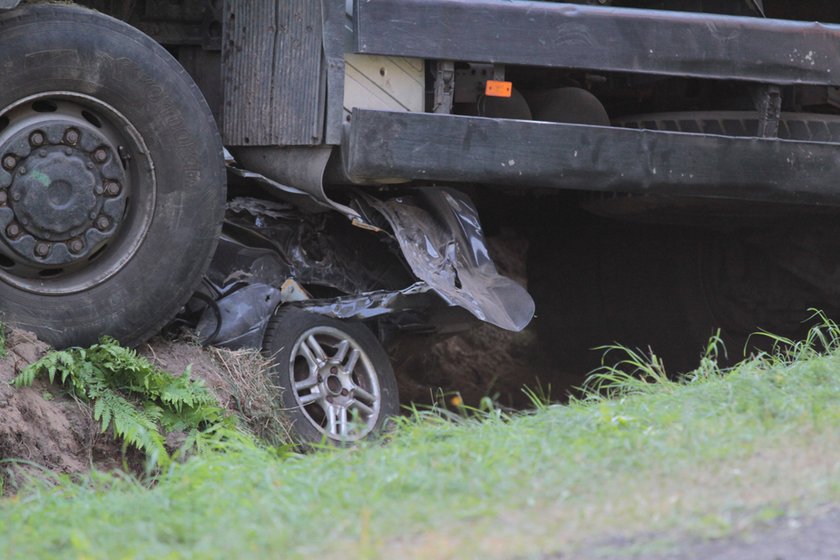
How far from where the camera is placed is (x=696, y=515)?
258 cm

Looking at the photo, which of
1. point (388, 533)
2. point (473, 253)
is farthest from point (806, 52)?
point (388, 533)

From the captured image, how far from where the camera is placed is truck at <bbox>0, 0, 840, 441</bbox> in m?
4.26

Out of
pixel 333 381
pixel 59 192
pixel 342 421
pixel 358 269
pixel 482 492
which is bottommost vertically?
pixel 342 421

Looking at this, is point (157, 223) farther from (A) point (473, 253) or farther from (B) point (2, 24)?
(A) point (473, 253)

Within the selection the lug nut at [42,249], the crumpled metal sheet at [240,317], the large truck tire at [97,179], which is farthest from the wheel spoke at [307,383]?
the lug nut at [42,249]

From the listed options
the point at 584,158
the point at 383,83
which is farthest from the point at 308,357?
the point at 584,158

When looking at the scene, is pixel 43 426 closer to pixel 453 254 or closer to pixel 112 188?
pixel 112 188

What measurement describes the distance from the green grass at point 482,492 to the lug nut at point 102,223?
110cm

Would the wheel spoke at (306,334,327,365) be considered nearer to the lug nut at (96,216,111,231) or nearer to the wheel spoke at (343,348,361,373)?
the wheel spoke at (343,348,361,373)

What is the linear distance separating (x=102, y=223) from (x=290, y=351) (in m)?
0.87

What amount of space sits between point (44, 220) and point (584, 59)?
2.30 meters

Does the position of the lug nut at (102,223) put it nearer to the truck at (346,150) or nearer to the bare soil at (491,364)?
the truck at (346,150)

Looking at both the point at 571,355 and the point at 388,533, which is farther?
the point at 571,355

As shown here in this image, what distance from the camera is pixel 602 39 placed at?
5.00m
